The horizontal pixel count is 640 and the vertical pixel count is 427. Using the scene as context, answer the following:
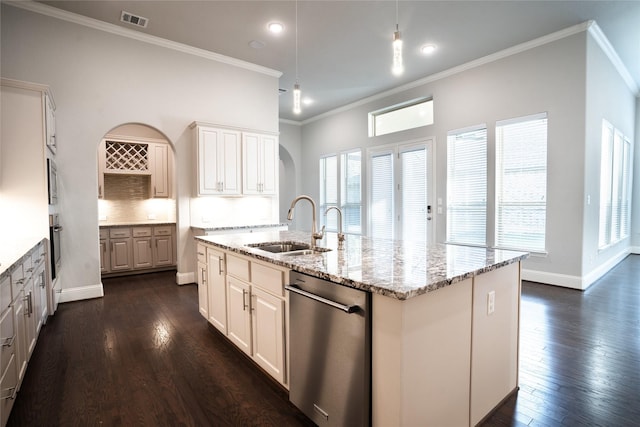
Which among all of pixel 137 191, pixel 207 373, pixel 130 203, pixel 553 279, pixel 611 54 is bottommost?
pixel 207 373

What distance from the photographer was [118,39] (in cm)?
434

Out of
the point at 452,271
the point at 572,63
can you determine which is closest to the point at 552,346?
the point at 452,271

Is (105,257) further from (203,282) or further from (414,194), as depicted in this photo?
(414,194)

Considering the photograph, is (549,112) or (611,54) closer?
(549,112)

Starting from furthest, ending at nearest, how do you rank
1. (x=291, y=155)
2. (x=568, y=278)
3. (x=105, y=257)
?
(x=291, y=155), (x=105, y=257), (x=568, y=278)

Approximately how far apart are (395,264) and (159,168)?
5454mm

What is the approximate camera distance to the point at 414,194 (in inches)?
245

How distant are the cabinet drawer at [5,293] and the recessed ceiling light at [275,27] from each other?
378 cm

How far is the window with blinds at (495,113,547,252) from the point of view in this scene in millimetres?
4602

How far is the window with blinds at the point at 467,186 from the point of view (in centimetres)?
520

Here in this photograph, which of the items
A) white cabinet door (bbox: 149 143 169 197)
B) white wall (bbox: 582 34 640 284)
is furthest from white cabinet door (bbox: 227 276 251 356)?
white wall (bbox: 582 34 640 284)

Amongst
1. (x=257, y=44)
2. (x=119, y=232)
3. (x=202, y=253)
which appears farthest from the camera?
(x=119, y=232)

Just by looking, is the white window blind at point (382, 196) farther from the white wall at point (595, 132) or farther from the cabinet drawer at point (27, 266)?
the cabinet drawer at point (27, 266)

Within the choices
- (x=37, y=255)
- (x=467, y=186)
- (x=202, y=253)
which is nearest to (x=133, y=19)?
(x=37, y=255)
